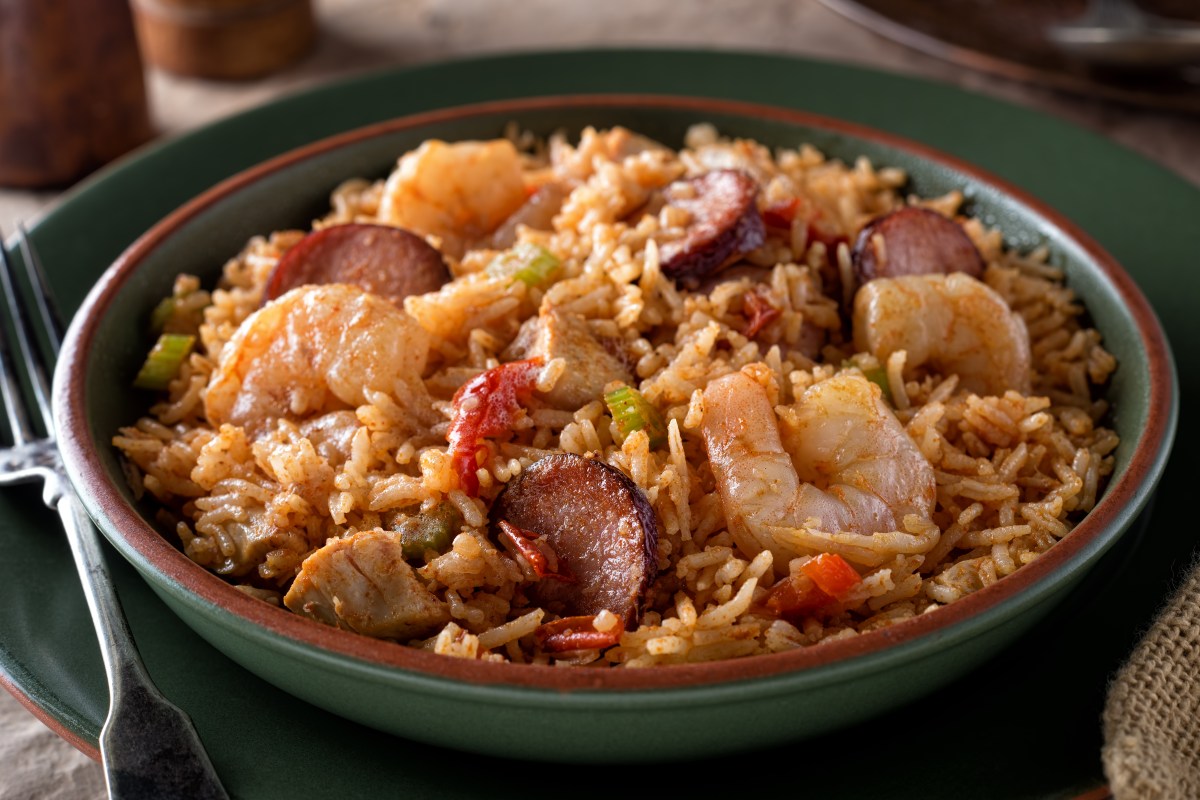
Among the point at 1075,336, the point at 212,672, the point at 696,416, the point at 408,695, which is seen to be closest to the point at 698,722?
the point at 408,695

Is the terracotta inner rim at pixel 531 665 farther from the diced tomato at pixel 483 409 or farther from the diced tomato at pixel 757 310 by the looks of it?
the diced tomato at pixel 757 310

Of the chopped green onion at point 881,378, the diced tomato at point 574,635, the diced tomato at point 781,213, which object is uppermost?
the diced tomato at point 781,213

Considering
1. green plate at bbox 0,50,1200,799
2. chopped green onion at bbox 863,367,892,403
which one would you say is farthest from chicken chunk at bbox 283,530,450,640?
chopped green onion at bbox 863,367,892,403

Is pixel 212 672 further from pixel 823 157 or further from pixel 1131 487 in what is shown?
pixel 823 157

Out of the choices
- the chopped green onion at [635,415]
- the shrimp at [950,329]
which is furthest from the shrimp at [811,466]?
the shrimp at [950,329]

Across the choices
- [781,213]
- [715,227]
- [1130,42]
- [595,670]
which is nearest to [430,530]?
[595,670]
